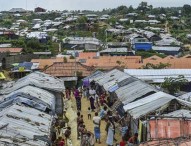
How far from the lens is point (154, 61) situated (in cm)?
3319

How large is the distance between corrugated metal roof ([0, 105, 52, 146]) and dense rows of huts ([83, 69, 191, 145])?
256cm

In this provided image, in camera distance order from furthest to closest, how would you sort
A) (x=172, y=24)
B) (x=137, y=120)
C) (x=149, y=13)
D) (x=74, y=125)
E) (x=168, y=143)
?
(x=149, y=13), (x=172, y=24), (x=74, y=125), (x=137, y=120), (x=168, y=143)

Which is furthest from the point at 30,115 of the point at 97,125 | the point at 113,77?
the point at 113,77

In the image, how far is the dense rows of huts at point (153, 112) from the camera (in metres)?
11.1

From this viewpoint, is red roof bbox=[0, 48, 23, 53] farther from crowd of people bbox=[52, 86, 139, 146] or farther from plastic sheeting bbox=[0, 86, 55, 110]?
plastic sheeting bbox=[0, 86, 55, 110]

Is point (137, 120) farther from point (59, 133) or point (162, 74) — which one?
point (162, 74)

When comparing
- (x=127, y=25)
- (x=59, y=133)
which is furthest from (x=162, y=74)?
(x=127, y=25)

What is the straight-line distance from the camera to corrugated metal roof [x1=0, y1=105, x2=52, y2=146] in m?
10.5

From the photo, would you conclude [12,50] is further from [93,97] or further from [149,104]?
[149,104]

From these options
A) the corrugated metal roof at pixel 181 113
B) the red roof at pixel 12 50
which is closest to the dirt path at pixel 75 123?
the corrugated metal roof at pixel 181 113

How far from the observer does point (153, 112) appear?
13.2 meters

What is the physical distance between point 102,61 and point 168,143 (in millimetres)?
24386

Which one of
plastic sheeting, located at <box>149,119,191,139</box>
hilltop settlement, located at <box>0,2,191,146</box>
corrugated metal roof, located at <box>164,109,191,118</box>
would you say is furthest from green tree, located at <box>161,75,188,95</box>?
plastic sheeting, located at <box>149,119,191,139</box>

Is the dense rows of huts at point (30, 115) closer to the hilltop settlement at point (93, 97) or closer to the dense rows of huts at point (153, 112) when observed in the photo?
the hilltop settlement at point (93, 97)
